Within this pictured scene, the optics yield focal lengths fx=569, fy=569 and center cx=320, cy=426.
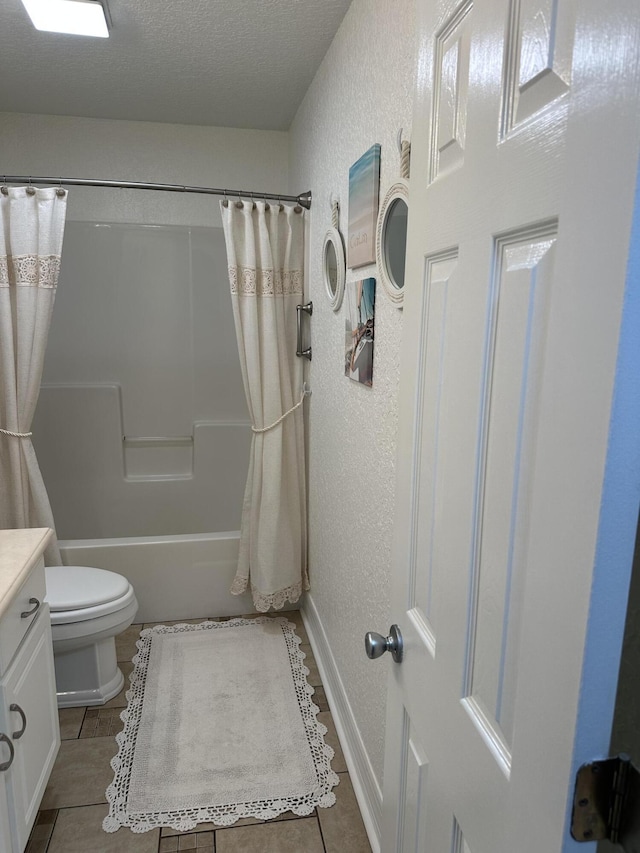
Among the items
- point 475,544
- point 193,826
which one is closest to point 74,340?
point 193,826

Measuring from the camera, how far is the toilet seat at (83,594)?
2.01 meters

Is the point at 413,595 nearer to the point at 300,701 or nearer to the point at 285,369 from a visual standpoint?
the point at 300,701

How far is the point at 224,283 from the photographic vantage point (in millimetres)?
3297

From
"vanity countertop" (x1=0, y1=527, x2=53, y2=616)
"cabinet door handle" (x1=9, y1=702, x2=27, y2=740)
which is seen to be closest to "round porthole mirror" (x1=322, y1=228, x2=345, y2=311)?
"vanity countertop" (x1=0, y1=527, x2=53, y2=616)

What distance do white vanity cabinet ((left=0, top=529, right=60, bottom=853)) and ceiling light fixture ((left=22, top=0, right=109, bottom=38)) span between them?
160 cm

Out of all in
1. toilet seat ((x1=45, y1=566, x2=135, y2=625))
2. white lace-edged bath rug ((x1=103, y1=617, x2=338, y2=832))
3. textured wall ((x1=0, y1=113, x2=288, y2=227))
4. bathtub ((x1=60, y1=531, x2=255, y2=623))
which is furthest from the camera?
textured wall ((x1=0, y1=113, x2=288, y2=227))

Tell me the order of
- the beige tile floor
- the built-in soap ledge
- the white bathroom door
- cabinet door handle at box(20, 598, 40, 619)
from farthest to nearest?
the built-in soap ledge, the beige tile floor, cabinet door handle at box(20, 598, 40, 619), the white bathroom door

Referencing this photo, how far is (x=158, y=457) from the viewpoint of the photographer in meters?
3.37

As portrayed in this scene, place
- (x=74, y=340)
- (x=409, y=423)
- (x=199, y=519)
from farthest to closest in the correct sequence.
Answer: (x=199, y=519) → (x=74, y=340) → (x=409, y=423)

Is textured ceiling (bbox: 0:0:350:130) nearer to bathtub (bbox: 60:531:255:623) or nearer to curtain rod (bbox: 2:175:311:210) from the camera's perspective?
curtain rod (bbox: 2:175:311:210)

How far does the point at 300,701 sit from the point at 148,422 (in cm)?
183

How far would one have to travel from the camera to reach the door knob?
37.6 inches

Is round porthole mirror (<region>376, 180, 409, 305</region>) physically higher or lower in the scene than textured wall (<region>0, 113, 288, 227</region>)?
lower

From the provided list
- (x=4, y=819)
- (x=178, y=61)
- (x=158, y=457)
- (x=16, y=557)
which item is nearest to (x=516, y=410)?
(x=16, y=557)
